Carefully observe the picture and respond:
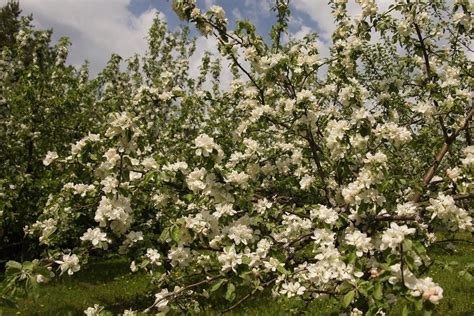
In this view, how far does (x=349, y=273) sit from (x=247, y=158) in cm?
205

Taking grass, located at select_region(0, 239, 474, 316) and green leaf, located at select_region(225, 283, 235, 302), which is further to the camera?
grass, located at select_region(0, 239, 474, 316)

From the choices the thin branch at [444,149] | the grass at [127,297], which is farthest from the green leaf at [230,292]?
the thin branch at [444,149]

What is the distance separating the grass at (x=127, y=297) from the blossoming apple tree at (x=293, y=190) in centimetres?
88

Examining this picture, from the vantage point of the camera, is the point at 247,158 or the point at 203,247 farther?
the point at 247,158

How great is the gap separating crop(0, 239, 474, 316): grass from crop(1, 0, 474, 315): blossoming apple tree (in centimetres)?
88

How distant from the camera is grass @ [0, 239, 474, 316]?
22.5 feet

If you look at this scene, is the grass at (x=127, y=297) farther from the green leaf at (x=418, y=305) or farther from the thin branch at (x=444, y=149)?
the green leaf at (x=418, y=305)

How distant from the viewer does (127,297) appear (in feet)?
30.4

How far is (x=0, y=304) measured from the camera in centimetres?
273

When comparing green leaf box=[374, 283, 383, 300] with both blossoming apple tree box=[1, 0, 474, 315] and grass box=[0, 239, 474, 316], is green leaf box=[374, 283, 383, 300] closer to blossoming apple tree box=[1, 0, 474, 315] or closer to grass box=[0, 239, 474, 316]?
blossoming apple tree box=[1, 0, 474, 315]

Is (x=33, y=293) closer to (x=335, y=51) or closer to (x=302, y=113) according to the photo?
(x=302, y=113)

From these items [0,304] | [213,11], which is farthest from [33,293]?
[213,11]

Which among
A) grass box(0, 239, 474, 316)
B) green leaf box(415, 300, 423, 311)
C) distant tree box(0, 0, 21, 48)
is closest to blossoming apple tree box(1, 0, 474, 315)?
green leaf box(415, 300, 423, 311)

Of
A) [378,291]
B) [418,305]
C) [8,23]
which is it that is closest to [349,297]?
[378,291]
